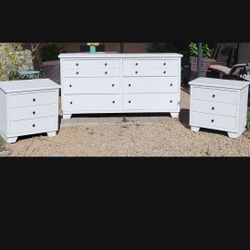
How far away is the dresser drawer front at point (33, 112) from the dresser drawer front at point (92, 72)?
52.2 inches

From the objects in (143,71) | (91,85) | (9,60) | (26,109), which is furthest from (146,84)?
(9,60)

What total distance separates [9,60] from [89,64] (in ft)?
9.59

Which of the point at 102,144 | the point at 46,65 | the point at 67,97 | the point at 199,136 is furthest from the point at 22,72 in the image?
the point at 199,136

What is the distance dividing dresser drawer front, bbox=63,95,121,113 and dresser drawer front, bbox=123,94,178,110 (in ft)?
0.67

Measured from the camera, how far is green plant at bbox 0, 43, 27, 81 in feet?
35.0

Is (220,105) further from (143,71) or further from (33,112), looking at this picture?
(33,112)

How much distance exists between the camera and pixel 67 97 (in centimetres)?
902

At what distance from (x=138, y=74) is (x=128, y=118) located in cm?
94

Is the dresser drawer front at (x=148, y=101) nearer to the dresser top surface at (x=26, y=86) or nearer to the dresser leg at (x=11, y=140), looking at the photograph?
the dresser top surface at (x=26, y=86)

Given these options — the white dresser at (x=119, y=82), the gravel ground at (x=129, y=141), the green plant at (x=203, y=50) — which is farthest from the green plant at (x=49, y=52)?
the gravel ground at (x=129, y=141)

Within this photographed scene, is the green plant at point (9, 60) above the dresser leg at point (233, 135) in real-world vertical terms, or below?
above

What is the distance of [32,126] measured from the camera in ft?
25.0

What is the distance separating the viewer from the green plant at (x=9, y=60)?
10.7 metres
